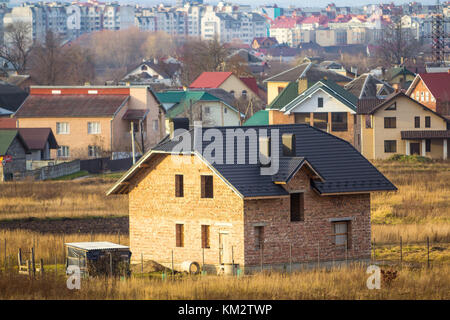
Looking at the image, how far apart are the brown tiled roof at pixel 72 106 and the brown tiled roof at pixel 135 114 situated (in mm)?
853

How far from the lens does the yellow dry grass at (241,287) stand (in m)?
24.3

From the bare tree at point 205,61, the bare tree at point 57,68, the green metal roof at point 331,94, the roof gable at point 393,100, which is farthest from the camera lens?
the bare tree at point 205,61

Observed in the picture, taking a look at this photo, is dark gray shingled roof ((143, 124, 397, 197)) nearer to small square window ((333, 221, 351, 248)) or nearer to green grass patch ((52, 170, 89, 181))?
small square window ((333, 221, 351, 248))

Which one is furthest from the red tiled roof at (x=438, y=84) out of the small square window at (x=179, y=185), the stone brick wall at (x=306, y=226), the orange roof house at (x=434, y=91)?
the small square window at (x=179, y=185)

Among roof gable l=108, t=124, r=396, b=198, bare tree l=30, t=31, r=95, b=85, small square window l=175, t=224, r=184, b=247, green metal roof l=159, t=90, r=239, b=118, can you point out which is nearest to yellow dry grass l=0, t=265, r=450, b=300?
roof gable l=108, t=124, r=396, b=198

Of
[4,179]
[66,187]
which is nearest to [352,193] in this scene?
[66,187]

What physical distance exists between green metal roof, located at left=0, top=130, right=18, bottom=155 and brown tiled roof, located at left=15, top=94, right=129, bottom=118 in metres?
10.1

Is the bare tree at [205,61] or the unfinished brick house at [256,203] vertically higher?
the bare tree at [205,61]

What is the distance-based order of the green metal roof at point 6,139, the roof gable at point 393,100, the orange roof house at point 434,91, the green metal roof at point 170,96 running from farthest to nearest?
1. the green metal roof at point 170,96
2. the orange roof house at point 434,91
3. the roof gable at point 393,100
4. the green metal roof at point 6,139

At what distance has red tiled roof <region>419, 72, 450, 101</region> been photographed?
77688mm

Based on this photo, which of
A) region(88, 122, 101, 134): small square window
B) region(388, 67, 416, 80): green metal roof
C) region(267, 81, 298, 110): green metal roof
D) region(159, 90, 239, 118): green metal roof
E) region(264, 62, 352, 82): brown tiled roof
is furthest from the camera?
region(388, 67, 416, 80): green metal roof

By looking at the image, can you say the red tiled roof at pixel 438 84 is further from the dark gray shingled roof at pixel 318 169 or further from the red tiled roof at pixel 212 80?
the dark gray shingled roof at pixel 318 169

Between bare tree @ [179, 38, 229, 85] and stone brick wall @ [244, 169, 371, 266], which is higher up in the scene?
bare tree @ [179, 38, 229, 85]

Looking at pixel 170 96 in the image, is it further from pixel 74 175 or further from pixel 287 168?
pixel 287 168
